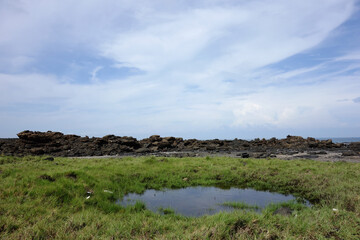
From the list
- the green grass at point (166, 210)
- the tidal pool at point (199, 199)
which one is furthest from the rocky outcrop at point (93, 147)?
the tidal pool at point (199, 199)

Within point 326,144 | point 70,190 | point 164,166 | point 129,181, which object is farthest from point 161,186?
point 326,144

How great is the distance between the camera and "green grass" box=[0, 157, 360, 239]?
23.0 ft

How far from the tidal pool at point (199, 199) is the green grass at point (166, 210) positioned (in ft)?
2.69

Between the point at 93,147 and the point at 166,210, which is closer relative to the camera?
the point at 166,210

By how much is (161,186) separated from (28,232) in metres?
9.33

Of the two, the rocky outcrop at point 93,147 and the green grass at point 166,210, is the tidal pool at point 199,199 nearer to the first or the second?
the green grass at point 166,210

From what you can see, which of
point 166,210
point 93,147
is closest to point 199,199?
point 166,210

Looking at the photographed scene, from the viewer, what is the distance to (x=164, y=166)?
787 inches

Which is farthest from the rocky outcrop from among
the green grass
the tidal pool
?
the tidal pool

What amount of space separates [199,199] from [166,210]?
2.83 meters

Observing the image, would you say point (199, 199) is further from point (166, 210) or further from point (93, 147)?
point (93, 147)

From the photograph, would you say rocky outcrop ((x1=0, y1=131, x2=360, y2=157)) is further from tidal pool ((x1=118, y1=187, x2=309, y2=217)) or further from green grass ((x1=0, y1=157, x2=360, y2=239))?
tidal pool ((x1=118, y1=187, x2=309, y2=217))

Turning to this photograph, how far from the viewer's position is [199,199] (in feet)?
41.4

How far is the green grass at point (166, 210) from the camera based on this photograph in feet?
23.0
